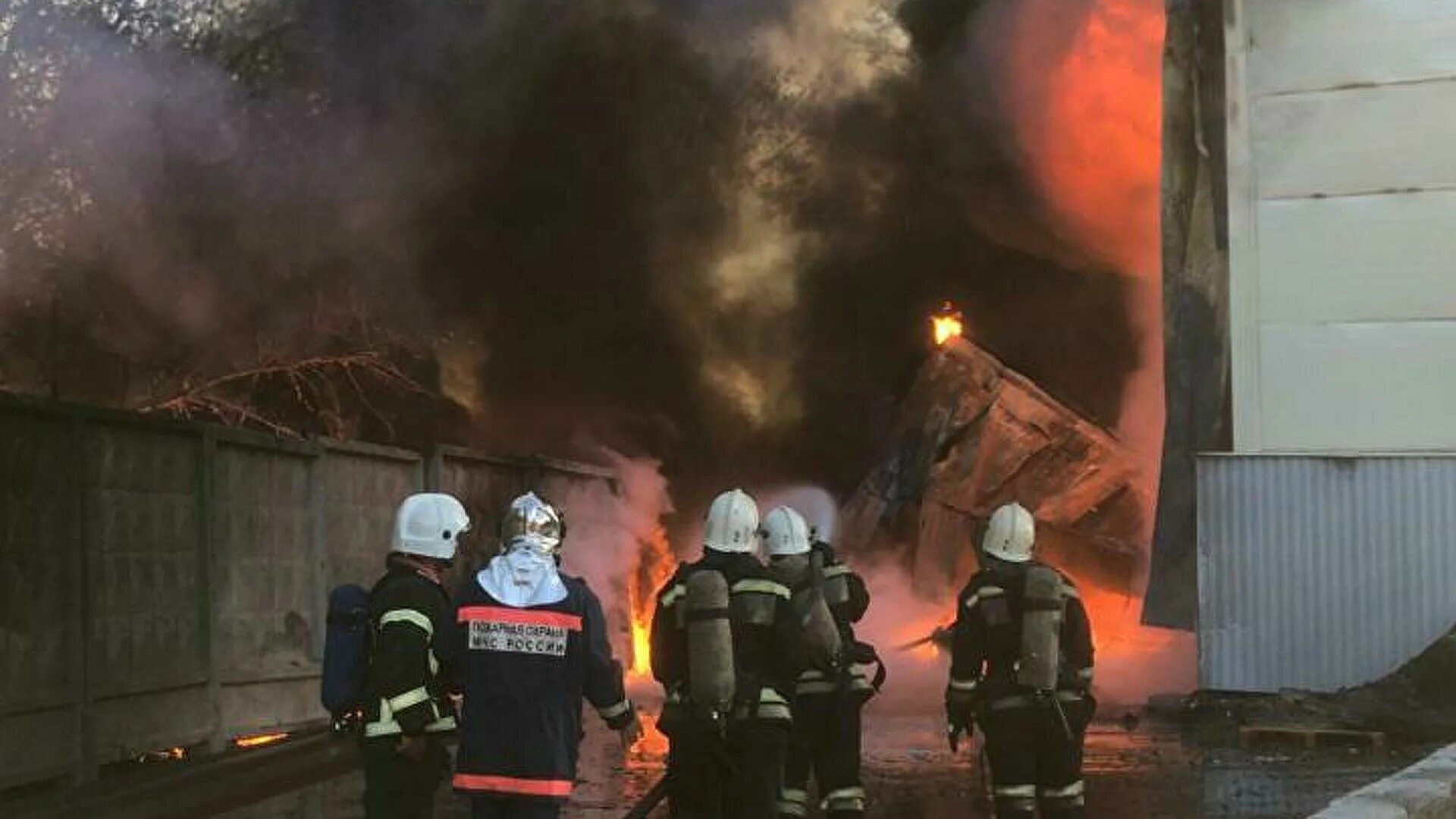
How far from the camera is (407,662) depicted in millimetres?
4605

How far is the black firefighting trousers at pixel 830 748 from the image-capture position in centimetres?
648

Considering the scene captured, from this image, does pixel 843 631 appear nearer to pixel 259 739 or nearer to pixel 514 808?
pixel 514 808

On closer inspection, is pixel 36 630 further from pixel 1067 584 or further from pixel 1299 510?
pixel 1299 510

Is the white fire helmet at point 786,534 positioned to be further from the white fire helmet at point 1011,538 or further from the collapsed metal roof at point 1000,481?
the collapsed metal roof at point 1000,481

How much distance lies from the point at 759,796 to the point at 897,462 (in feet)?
38.5

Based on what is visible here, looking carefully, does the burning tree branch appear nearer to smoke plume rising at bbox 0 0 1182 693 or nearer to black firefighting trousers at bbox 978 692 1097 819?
smoke plume rising at bbox 0 0 1182 693

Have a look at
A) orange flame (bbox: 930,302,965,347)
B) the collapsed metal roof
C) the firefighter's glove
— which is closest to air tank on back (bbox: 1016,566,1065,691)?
the firefighter's glove

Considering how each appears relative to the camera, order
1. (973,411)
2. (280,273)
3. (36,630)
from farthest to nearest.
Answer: (973,411) → (280,273) → (36,630)

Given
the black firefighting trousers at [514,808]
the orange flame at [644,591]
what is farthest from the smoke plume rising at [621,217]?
the black firefighting trousers at [514,808]

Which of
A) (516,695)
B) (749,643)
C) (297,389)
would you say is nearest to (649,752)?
(749,643)

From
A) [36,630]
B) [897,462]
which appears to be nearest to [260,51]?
[897,462]

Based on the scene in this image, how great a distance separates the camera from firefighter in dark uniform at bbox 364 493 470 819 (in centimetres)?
461

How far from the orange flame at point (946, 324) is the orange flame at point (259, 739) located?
10.3 m

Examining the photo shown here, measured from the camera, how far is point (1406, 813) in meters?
4.76
